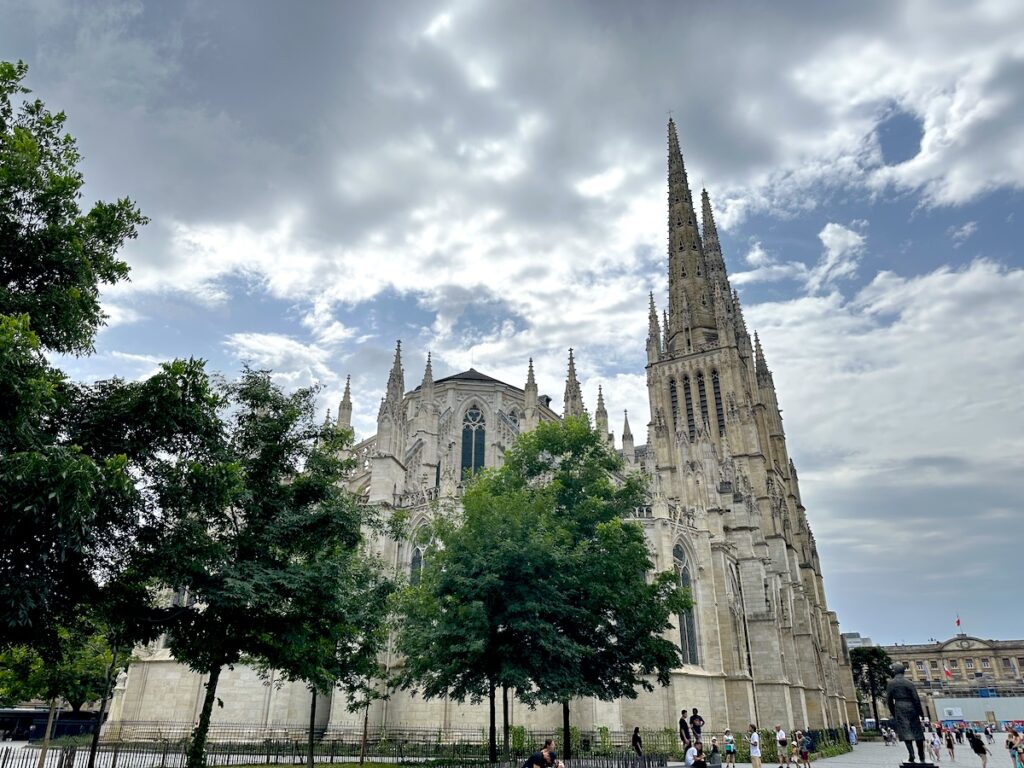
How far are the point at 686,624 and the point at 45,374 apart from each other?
30156mm

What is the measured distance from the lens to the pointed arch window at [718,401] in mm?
56438

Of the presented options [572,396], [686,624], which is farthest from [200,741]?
[572,396]

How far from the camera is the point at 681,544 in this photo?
3497 cm

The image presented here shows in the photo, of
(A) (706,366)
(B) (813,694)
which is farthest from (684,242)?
(B) (813,694)

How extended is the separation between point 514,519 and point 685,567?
732 inches

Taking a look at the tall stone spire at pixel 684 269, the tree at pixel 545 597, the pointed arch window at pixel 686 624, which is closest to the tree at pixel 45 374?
the tree at pixel 545 597

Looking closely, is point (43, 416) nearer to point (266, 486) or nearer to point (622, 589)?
A: point (266, 486)

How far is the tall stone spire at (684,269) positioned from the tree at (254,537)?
49517mm

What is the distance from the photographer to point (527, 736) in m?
27.1

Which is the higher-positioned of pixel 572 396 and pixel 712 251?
pixel 712 251

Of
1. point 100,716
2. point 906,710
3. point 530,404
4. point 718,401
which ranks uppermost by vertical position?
point 718,401

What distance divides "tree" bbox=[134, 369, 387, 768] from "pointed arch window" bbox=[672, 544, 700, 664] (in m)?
19.3

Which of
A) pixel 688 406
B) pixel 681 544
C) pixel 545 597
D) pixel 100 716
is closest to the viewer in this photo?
pixel 545 597

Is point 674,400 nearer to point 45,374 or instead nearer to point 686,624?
point 686,624
